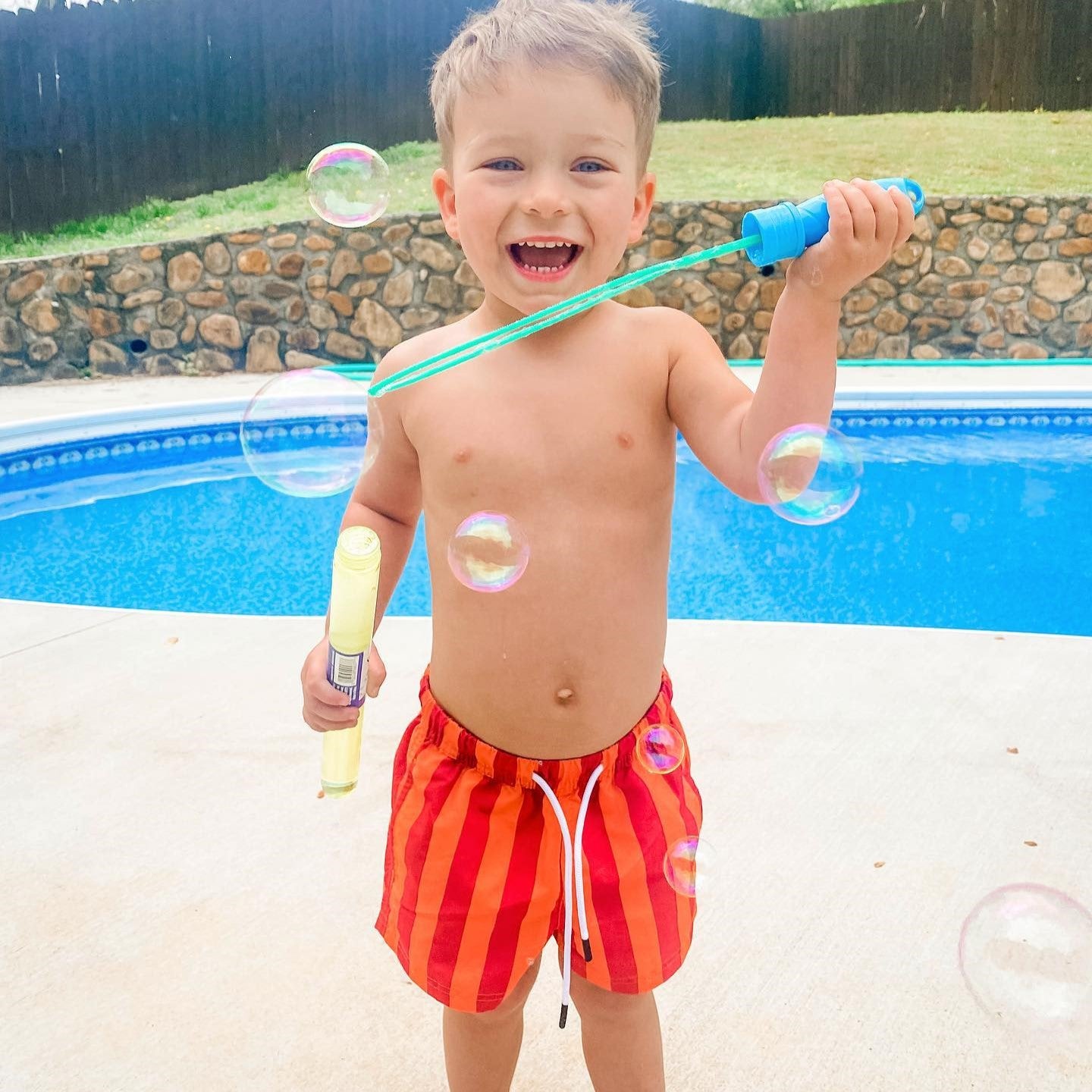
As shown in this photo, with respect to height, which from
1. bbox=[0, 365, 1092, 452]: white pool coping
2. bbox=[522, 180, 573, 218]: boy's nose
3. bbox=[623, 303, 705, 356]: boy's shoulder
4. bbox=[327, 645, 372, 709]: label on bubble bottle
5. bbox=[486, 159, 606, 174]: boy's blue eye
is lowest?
→ bbox=[0, 365, 1092, 452]: white pool coping

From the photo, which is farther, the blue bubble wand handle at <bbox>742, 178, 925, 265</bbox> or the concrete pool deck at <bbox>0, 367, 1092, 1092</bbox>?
the concrete pool deck at <bbox>0, 367, 1092, 1092</bbox>

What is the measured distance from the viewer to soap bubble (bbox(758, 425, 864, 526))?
1.18m

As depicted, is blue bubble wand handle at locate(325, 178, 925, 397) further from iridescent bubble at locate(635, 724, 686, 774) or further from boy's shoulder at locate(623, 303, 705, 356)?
iridescent bubble at locate(635, 724, 686, 774)

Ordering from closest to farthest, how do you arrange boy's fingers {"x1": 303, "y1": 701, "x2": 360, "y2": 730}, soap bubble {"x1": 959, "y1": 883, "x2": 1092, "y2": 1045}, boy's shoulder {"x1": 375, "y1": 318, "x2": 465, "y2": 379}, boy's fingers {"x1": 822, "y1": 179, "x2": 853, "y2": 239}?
boy's fingers {"x1": 822, "y1": 179, "x2": 853, "y2": 239}
boy's fingers {"x1": 303, "y1": 701, "x2": 360, "y2": 730}
boy's shoulder {"x1": 375, "y1": 318, "x2": 465, "y2": 379}
soap bubble {"x1": 959, "y1": 883, "x2": 1092, "y2": 1045}

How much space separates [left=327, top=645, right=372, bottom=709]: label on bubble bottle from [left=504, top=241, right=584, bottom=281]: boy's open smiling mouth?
1.53ft

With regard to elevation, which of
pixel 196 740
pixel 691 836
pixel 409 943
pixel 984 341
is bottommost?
pixel 984 341

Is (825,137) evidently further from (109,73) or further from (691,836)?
(691,836)

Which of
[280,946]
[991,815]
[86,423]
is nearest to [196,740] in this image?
[280,946]

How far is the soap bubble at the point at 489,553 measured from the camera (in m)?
1.27

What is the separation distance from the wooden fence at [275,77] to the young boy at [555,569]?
37.9ft

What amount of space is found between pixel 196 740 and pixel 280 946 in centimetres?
80

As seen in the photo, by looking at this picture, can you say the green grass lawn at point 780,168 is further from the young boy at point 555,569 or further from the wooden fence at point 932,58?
the young boy at point 555,569

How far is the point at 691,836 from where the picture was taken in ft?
4.47

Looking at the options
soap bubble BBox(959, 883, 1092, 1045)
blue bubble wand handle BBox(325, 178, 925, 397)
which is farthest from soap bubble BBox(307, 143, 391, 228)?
soap bubble BBox(959, 883, 1092, 1045)
